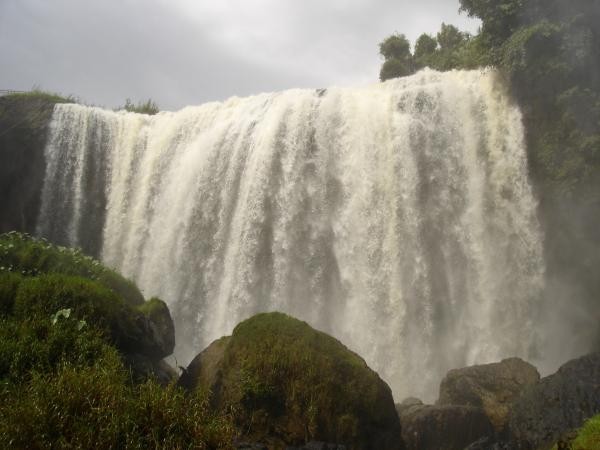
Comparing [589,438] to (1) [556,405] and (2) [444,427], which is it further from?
(2) [444,427]

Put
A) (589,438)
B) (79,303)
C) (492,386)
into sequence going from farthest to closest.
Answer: (492,386) < (79,303) < (589,438)

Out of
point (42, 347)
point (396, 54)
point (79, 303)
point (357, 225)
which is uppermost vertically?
point (396, 54)

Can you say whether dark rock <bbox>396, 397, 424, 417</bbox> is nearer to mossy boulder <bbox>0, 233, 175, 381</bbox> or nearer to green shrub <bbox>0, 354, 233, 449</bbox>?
green shrub <bbox>0, 354, 233, 449</bbox>

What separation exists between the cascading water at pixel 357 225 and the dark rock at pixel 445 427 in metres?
5.09

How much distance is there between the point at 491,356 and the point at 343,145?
9.38 meters

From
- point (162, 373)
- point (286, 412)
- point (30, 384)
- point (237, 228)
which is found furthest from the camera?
point (237, 228)

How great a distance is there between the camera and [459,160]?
17984mm

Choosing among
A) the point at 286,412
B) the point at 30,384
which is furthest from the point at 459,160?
the point at 30,384

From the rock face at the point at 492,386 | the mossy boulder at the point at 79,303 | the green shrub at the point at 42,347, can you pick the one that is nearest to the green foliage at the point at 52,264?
the mossy boulder at the point at 79,303

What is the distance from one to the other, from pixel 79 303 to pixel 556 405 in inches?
381

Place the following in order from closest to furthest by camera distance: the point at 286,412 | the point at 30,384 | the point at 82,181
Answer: the point at 30,384, the point at 286,412, the point at 82,181

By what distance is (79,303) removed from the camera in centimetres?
996

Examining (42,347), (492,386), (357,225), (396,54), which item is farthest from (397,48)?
(42,347)

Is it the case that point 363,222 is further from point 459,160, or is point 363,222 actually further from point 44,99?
point 44,99
